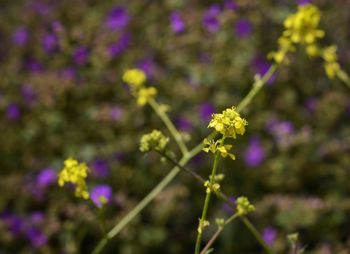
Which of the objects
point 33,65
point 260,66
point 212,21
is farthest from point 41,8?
point 260,66

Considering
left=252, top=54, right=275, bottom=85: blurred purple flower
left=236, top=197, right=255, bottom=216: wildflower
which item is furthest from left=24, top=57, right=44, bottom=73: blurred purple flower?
left=236, top=197, right=255, bottom=216: wildflower

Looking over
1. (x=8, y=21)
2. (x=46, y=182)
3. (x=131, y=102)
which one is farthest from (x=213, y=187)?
(x=8, y=21)

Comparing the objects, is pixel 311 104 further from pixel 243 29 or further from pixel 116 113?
pixel 116 113

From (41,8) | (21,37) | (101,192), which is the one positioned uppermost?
(41,8)

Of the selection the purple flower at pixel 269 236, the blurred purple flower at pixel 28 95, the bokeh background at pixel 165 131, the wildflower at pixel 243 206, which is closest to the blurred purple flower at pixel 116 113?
the bokeh background at pixel 165 131

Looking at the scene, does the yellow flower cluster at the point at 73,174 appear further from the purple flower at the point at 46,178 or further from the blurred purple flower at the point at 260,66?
the blurred purple flower at the point at 260,66

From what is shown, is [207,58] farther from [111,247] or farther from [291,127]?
[111,247]

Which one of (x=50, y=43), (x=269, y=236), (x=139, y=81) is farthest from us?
(x=50, y=43)
